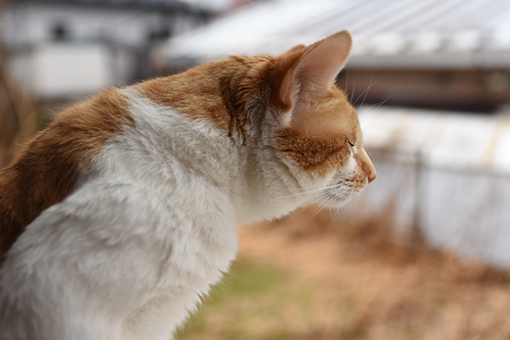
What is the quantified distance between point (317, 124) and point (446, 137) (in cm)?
239

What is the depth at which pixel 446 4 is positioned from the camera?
3.32 m

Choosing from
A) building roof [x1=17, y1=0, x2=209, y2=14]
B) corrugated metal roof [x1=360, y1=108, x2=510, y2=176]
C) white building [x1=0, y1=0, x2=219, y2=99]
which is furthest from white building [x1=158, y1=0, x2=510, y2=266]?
building roof [x1=17, y1=0, x2=209, y2=14]

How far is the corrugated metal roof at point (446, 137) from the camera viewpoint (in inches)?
105

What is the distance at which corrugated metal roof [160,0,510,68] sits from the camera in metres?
2.68

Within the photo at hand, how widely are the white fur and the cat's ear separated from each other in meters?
0.08

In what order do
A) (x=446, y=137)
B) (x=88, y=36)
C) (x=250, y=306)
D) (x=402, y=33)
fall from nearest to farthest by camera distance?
(x=250, y=306) → (x=446, y=137) → (x=402, y=33) → (x=88, y=36)

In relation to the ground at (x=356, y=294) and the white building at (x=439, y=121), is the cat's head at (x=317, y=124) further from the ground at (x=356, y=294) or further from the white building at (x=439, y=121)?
the white building at (x=439, y=121)

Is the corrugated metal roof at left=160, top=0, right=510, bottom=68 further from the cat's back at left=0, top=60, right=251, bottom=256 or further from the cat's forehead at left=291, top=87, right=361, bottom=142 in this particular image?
the cat's back at left=0, top=60, right=251, bottom=256

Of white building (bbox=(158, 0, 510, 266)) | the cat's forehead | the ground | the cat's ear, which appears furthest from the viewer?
white building (bbox=(158, 0, 510, 266))

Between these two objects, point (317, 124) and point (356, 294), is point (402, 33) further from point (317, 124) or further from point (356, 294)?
point (317, 124)

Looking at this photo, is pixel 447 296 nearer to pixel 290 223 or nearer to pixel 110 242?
pixel 290 223

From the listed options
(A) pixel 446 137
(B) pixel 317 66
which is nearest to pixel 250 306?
(A) pixel 446 137

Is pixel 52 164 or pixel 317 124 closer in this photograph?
pixel 52 164

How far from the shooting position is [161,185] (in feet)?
2.47
